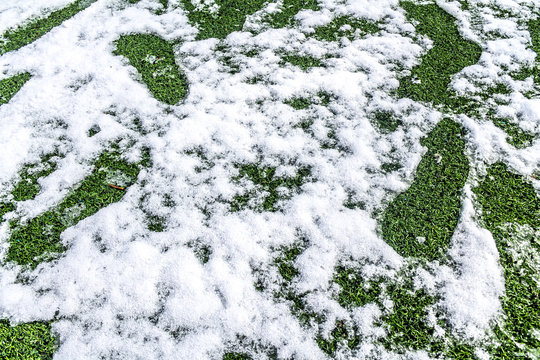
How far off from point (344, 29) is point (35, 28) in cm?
275

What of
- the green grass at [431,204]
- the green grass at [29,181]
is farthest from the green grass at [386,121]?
the green grass at [29,181]

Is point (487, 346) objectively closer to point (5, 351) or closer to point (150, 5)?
point (5, 351)

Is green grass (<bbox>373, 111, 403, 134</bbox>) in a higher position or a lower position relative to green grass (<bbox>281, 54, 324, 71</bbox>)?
lower

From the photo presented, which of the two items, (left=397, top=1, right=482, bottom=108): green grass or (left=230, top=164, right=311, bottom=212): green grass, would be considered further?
(left=397, top=1, right=482, bottom=108): green grass

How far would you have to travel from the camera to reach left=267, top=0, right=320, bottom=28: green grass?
3.35m

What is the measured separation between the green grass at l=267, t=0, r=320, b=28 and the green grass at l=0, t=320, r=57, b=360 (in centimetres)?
284

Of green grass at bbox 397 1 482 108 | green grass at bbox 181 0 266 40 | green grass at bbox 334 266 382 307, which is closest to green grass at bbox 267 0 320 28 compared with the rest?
green grass at bbox 181 0 266 40

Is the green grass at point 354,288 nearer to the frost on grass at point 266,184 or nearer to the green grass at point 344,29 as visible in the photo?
the frost on grass at point 266,184

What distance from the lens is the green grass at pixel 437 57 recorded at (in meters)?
2.69

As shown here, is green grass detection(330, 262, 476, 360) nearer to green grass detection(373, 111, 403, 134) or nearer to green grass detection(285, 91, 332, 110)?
green grass detection(373, 111, 403, 134)

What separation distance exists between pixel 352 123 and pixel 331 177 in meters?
0.50

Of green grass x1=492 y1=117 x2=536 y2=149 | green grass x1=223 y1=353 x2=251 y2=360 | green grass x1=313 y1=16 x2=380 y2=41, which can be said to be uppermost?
green grass x1=313 y1=16 x2=380 y2=41

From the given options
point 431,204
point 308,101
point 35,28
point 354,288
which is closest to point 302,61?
point 308,101

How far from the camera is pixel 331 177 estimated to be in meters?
2.23
